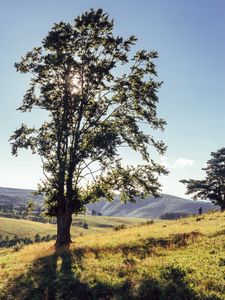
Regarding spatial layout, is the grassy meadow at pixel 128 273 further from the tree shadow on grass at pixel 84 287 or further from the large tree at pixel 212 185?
the large tree at pixel 212 185

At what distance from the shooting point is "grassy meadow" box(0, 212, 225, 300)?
13844mm

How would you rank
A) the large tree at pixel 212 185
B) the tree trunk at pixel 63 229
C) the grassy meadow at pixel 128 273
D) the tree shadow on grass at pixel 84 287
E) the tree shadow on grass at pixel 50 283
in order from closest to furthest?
the tree shadow on grass at pixel 84 287 < the grassy meadow at pixel 128 273 < the tree shadow on grass at pixel 50 283 < the tree trunk at pixel 63 229 < the large tree at pixel 212 185

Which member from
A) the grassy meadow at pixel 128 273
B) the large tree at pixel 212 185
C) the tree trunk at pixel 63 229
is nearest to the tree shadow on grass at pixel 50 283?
the grassy meadow at pixel 128 273

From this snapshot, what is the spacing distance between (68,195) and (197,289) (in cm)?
1856

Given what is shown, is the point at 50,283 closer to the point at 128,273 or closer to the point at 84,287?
the point at 84,287

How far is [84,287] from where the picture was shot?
1548cm

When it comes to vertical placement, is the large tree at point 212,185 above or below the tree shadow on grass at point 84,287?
above

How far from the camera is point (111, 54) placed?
30.1 m

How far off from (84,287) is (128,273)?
2.02 metres

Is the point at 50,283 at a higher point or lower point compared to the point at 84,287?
lower

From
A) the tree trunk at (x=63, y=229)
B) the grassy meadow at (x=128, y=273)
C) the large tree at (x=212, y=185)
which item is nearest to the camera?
the grassy meadow at (x=128, y=273)

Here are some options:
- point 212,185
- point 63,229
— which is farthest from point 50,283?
point 212,185

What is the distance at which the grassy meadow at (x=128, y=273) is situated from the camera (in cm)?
1384

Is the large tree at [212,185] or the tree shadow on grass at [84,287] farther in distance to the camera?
the large tree at [212,185]
